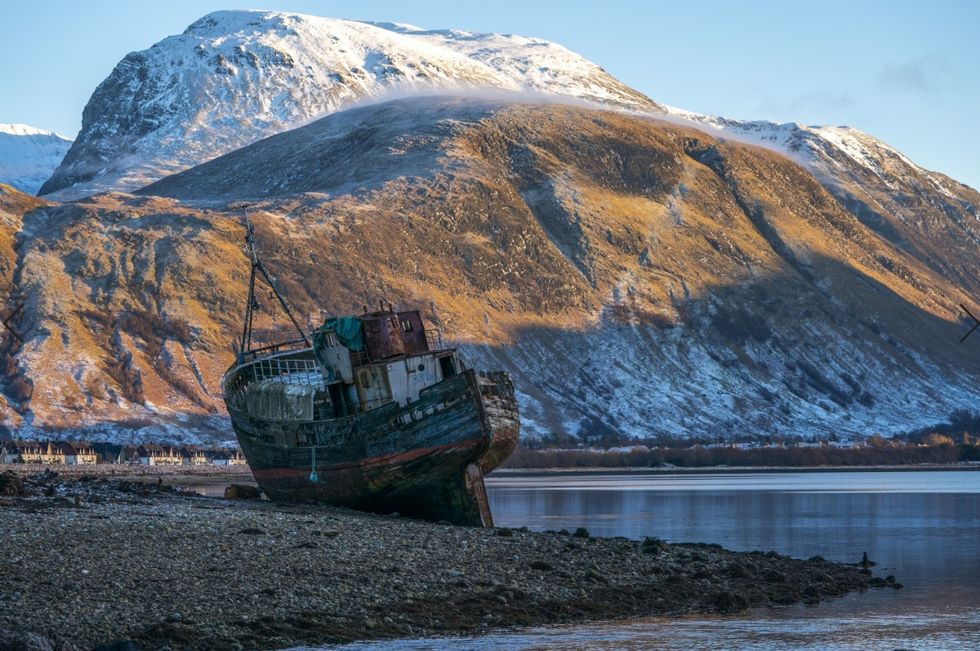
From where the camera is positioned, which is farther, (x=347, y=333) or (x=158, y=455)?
(x=158, y=455)

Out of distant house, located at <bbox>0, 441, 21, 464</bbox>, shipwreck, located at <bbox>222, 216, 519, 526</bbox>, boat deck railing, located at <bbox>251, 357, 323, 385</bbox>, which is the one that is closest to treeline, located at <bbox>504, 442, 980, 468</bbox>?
distant house, located at <bbox>0, 441, 21, 464</bbox>

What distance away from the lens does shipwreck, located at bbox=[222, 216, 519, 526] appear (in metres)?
56.5

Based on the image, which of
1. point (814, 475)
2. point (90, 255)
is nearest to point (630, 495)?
point (814, 475)

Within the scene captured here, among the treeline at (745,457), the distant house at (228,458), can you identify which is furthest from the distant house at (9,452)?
the treeline at (745,457)

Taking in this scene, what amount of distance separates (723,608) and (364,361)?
75.8ft

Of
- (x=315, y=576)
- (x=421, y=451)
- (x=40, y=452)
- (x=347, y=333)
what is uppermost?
(x=347, y=333)

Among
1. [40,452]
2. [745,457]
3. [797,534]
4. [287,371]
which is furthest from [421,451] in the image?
[745,457]

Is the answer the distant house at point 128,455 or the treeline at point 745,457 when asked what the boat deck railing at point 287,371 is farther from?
the treeline at point 745,457

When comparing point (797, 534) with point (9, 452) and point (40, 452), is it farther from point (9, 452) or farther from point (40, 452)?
point (40, 452)

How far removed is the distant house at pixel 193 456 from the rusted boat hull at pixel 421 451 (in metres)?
90.5

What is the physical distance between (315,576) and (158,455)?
4595 inches

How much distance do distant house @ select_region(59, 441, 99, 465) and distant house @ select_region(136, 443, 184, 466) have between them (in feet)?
14.5

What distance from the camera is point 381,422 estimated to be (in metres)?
57.0

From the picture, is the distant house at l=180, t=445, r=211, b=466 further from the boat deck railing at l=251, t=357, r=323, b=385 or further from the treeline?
the boat deck railing at l=251, t=357, r=323, b=385
